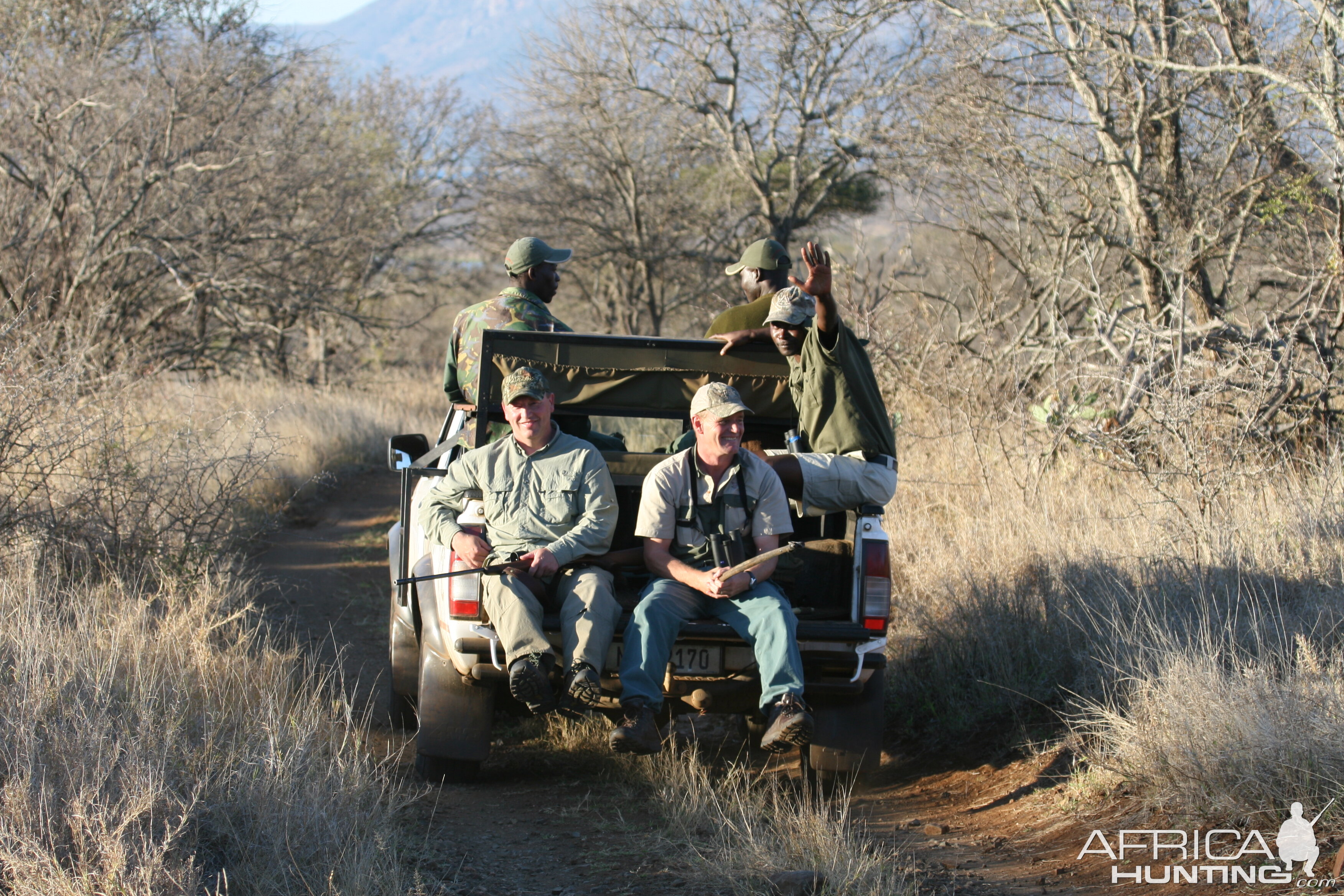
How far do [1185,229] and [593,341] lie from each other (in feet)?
20.6

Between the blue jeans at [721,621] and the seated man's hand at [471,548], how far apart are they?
0.61 m

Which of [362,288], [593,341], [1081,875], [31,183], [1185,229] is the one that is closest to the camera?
[1081,875]

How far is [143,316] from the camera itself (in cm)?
1311

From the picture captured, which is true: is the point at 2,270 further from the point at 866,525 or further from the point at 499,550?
the point at 866,525

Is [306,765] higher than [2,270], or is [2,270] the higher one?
[2,270]

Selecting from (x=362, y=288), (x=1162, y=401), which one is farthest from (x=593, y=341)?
(x=362, y=288)

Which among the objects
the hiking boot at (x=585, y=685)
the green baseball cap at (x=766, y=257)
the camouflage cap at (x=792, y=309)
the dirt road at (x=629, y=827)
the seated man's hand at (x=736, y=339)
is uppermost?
the green baseball cap at (x=766, y=257)

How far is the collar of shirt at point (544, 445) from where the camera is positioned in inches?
180

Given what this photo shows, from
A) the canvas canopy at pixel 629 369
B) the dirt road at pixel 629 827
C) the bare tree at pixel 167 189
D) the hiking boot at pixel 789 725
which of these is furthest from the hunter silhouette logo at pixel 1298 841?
the bare tree at pixel 167 189

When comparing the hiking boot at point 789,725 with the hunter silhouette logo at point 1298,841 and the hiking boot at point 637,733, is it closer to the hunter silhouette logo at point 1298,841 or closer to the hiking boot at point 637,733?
the hiking boot at point 637,733

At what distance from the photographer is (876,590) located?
425cm

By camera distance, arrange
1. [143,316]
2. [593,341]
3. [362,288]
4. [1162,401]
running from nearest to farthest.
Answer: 1. [593,341]
2. [1162,401]
3. [143,316]
4. [362,288]

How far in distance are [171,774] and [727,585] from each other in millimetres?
1963

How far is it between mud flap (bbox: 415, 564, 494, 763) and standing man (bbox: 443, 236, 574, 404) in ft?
4.83
